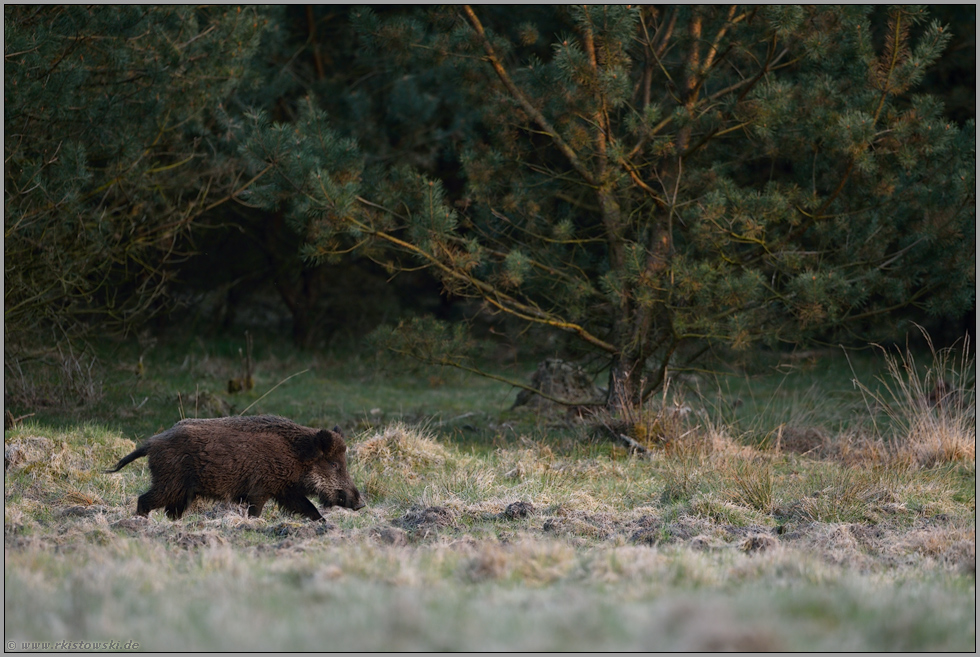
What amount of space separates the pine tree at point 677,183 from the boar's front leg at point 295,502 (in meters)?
3.42

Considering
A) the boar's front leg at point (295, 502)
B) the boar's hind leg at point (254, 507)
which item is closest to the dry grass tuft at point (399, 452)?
the boar's front leg at point (295, 502)

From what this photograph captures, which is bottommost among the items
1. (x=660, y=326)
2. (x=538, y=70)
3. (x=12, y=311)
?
(x=660, y=326)

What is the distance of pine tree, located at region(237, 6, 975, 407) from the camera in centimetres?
942

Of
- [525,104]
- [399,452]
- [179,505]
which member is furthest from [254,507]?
[525,104]

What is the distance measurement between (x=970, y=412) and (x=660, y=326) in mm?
3523

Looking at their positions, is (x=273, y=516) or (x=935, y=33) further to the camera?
(x=935, y=33)

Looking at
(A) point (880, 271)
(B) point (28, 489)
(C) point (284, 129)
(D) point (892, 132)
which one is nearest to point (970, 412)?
(A) point (880, 271)

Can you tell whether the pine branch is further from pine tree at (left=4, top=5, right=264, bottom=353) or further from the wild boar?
the wild boar

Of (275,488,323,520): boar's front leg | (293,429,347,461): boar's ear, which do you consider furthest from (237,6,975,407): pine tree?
(275,488,323,520): boar's front leg

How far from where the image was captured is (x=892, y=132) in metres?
9.77

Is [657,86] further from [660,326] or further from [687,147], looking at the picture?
[660,326]

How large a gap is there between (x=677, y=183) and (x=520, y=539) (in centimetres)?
506

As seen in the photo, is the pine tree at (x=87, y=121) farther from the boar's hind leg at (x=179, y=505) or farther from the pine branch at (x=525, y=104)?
the boar's hind leg at (x=179, y=505)

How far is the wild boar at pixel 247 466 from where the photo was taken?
6301 mm
